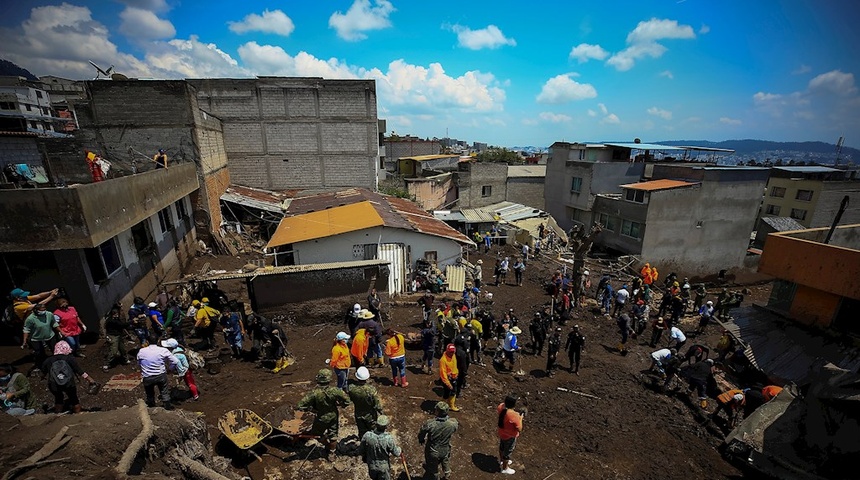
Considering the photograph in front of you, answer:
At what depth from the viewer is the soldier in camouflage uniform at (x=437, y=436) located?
18.9ft

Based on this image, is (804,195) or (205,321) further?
(804,195)

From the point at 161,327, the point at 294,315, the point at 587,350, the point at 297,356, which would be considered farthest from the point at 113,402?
the point at 587,350

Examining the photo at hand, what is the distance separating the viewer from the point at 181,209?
1677 centimetres

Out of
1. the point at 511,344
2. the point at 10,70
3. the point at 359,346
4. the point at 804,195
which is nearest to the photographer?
the point at 359,346

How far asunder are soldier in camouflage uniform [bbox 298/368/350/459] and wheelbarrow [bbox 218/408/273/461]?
0.82 m

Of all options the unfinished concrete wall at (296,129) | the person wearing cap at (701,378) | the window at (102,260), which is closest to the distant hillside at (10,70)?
the unfinished concrete wall at (296,129)

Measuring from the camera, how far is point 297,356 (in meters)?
10.1

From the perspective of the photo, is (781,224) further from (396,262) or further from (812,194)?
(396,262)

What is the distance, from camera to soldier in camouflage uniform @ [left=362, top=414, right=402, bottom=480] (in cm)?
541

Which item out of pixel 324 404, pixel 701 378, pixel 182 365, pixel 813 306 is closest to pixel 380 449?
pixel 324 404

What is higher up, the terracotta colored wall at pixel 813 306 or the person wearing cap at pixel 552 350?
the terracotta colored wall at pixel 813 306

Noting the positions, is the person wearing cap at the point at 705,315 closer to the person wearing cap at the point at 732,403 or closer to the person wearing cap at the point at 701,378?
the person wearing cap at the point at 701,378

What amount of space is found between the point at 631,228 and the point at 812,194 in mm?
26497

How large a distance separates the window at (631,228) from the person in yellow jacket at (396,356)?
2141cm
